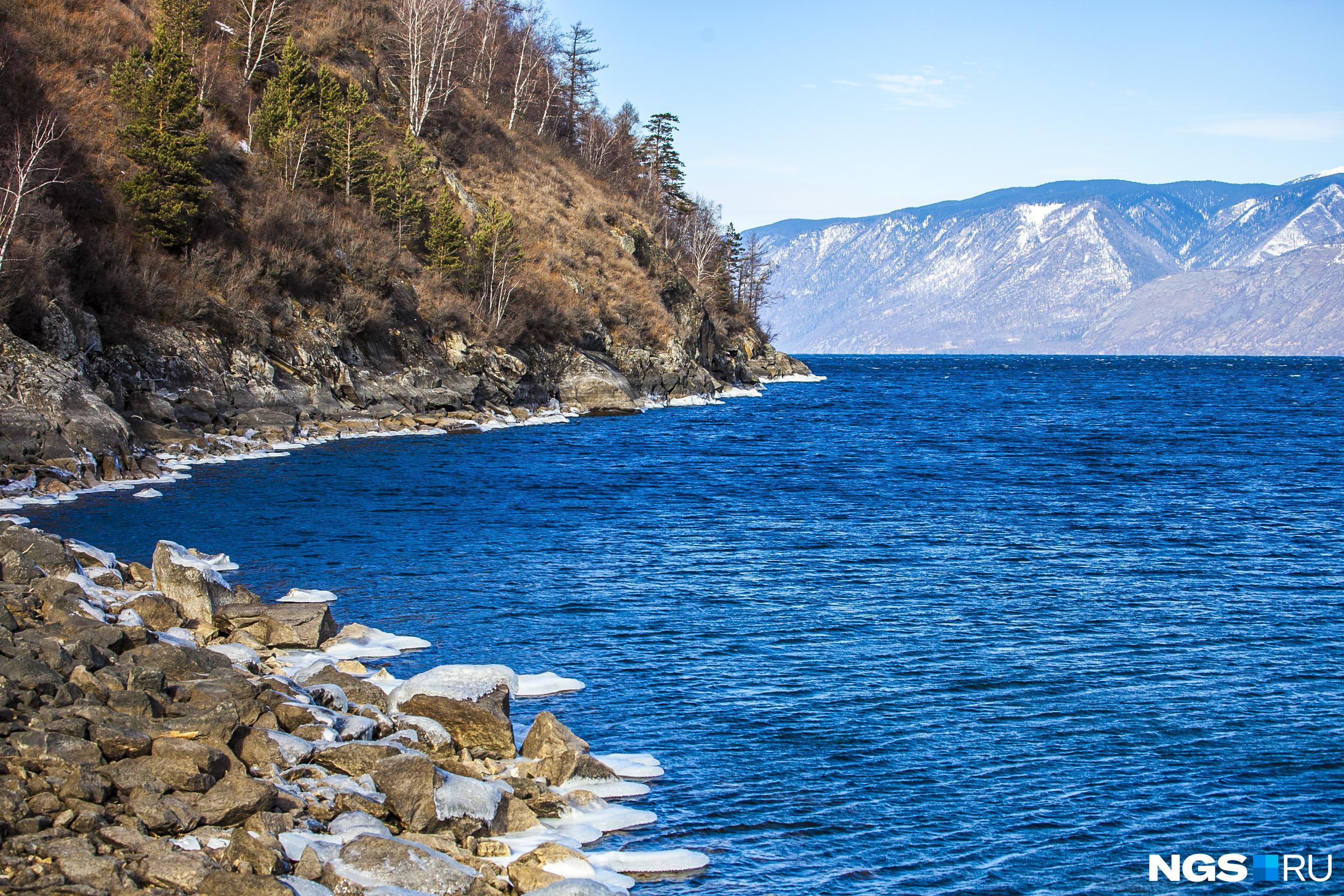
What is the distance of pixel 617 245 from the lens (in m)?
82.5

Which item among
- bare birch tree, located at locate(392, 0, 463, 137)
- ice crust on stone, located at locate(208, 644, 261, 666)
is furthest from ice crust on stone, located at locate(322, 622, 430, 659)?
bare birch tree, located at locate(392, 0, 463, 137)

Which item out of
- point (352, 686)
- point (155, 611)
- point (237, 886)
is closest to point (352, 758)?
point (237, 886)

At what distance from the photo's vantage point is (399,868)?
8.46 metres

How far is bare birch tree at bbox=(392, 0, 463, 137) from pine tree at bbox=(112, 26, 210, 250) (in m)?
25.4

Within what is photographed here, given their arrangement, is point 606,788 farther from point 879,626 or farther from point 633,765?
point 879,626

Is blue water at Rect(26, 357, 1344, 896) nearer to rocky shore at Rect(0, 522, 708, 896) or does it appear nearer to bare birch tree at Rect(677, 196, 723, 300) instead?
rocky shore at Rect(0, 522, 708, 896)

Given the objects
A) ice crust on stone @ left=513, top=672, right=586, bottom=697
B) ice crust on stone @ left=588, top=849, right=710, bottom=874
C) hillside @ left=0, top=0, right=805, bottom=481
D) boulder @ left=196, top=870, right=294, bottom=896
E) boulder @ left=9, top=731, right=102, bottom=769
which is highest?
hillside @ left=0, top=0, right=805, bottom=481

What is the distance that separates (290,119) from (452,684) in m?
48.8

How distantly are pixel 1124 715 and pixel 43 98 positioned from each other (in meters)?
46.1

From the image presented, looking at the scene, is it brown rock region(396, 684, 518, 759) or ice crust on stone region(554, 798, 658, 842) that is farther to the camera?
brown rock region(396, 684, 518, 759)

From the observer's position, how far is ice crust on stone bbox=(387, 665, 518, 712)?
12.1m

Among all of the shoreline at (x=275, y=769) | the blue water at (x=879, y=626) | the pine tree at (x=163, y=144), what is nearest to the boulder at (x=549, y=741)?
the shoreline at (x=275, y=769)

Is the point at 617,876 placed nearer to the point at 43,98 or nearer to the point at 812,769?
the point at 812,769

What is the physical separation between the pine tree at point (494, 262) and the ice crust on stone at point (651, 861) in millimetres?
52100
